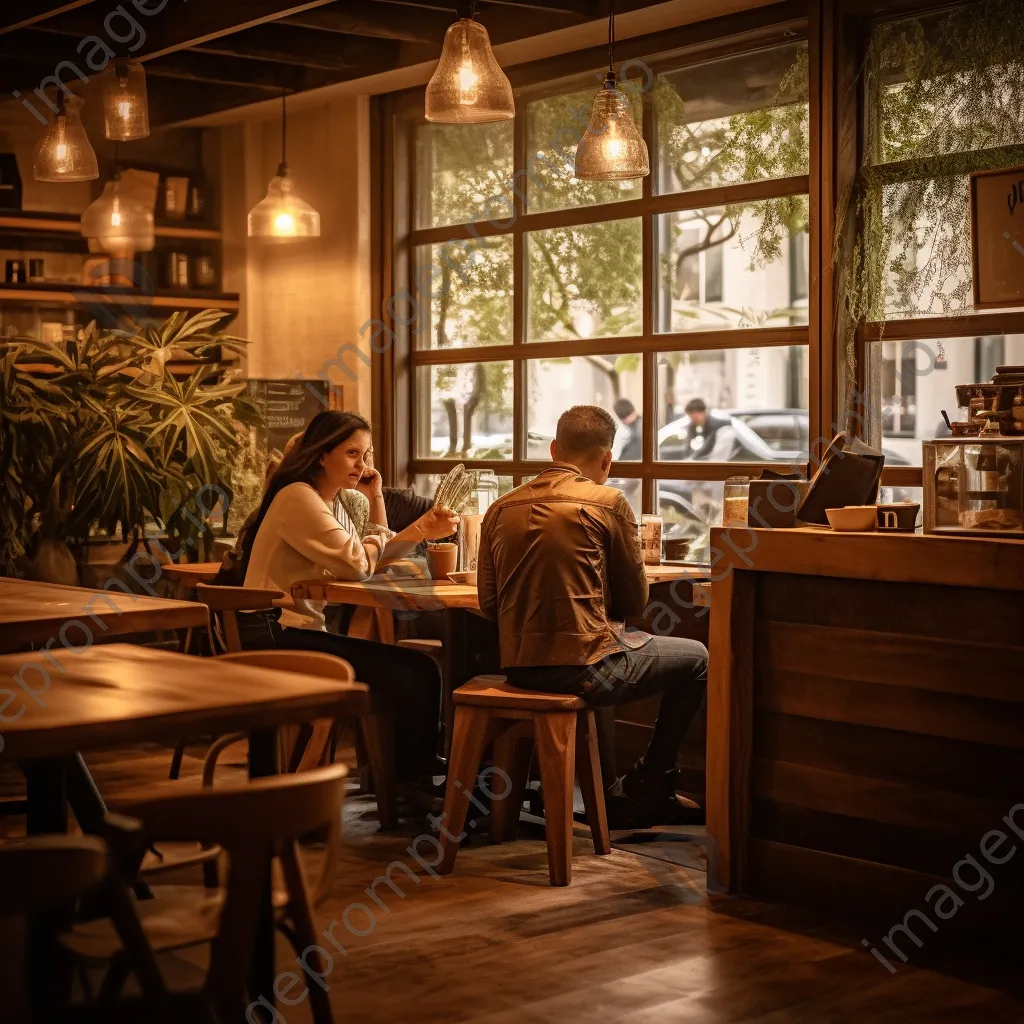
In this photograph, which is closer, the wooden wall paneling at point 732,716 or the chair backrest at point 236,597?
the wooden wall paneling at point 732,716

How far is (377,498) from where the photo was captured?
19.0ft

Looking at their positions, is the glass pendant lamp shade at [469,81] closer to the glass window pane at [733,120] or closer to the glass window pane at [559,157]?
the glass window pane at [733,120]

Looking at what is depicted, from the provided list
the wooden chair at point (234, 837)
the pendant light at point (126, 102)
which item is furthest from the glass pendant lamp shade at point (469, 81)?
the wooden chair at point (234, 837)

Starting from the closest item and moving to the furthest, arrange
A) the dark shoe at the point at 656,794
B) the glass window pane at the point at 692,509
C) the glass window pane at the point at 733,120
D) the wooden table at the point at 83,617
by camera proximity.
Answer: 1. the wooden table at the point at 83,617
2. the dark shoe at the point at 656,794
3. the glass window pane at the point at 733,120
4. the glass window pane at the point at 692,509

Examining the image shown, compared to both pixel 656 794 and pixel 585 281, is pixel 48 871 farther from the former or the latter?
pixel 585 281

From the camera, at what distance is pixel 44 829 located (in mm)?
2537

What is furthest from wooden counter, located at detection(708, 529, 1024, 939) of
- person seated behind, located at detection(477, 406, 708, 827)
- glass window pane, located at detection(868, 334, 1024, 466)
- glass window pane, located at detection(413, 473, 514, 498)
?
glass window pane, located at detection(413, 473, 514, 498)

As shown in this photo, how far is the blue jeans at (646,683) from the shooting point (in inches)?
166

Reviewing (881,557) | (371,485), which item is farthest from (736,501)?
(371,485)

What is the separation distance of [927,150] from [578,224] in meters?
1.78

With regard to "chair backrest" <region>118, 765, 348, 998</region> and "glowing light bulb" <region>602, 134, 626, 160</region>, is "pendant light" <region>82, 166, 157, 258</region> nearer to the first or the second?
"glowing light bulb" <region>602, 134, 626, 160</region>

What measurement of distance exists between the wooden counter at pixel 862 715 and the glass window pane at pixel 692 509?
2251 millimetres

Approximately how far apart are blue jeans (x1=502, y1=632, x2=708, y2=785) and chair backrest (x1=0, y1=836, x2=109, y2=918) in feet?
7.48

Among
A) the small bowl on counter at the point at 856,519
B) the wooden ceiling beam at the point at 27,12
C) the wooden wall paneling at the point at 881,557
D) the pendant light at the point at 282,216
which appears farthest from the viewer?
the pendant light at the point at 282,216
